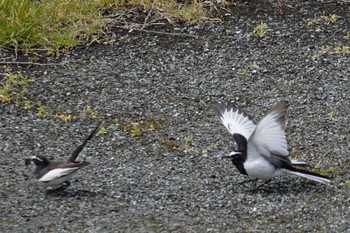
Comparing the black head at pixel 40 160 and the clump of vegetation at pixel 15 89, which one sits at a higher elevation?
the black head at pixel 40 160

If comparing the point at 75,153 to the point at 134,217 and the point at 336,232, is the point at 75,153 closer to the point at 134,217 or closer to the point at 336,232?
the point at 134,217

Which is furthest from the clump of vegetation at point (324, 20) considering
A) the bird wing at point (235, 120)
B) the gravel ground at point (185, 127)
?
the bird wing at point (235, 120)

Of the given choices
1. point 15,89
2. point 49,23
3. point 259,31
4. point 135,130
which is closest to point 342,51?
point 259,31

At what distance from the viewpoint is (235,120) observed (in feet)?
22.6

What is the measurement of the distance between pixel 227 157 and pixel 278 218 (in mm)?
640

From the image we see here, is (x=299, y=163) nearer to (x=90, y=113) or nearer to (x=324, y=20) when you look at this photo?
(x=90, y=113)

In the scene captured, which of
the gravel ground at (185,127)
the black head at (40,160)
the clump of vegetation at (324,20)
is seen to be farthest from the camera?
the clump of vegetation at (324,20)

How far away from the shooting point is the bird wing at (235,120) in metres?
6.75

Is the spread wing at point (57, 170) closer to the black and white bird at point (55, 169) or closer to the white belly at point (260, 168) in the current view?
the black and white bird at point (55, 169)

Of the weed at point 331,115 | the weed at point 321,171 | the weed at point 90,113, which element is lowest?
the weed at point 90,113

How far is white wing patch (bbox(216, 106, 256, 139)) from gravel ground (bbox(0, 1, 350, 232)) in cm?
30

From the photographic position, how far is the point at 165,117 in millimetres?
7645

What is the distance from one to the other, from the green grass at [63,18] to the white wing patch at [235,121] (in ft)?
7.36

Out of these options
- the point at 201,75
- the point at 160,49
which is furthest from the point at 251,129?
the point at 160,49
